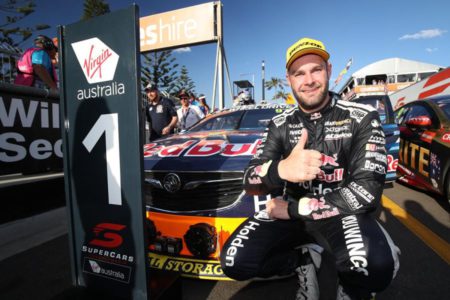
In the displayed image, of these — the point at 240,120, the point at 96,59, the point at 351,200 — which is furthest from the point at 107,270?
the point at 240,120

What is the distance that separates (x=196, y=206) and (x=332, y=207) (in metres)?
0.85

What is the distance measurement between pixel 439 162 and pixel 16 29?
2133 cm

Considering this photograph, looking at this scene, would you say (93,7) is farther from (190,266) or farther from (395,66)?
(395,66)

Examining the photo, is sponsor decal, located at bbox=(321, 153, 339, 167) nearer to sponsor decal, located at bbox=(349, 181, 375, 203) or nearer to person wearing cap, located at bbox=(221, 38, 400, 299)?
person wearing cap, located at bbox=(221, 38, 400, 299)

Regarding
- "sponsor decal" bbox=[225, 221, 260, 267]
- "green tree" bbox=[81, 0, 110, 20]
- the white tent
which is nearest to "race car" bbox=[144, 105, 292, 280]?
"sponsor decal" bbox=[225, 221, 260, 267]

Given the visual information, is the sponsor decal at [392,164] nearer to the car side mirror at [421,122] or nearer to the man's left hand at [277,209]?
the car side mirror at [421,122]

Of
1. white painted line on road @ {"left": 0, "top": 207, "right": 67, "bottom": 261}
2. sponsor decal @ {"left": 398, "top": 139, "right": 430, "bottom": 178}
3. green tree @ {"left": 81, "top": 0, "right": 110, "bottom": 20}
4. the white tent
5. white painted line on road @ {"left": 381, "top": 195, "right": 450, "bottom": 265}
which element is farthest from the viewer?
the white tent

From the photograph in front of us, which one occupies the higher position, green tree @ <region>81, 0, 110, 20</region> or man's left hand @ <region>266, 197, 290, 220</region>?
green tree @ <region>81, 0, 110, 20</region>

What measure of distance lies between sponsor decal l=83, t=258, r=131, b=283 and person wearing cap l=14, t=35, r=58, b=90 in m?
2.47

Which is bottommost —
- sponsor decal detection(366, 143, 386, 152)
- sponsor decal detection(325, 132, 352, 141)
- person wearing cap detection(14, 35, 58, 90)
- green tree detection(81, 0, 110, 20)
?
sponsor decal detection(366, 143, 386, 152)

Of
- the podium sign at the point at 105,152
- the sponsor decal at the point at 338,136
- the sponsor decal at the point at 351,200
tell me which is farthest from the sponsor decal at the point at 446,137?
the podium sign at the point at 105,152

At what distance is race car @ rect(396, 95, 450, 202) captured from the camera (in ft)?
10.4

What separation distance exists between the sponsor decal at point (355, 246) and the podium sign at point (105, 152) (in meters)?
1.01

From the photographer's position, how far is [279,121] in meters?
2.00
